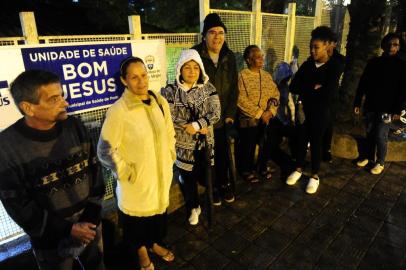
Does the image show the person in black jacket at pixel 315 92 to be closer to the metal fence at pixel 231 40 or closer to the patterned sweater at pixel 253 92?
the patterned sweater at pixel 253 92

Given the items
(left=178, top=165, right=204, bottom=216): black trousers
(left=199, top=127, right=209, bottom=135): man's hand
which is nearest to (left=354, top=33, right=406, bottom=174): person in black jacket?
(left=199, top=127, right=209, bottom=135): man's hand

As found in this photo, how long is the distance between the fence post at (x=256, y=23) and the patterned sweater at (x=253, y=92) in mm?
1257

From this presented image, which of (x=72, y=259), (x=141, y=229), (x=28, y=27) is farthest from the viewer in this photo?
(x=141, y=229)

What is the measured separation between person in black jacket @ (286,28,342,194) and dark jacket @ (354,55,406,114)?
0.92m

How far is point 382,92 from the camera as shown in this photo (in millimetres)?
4434

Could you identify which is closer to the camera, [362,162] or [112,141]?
[112,141]

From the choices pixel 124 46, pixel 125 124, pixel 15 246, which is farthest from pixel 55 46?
pixel 15 246

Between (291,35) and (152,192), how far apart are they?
15.4 ft

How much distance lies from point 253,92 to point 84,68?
219 cm

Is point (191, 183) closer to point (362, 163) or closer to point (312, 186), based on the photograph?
point (312, 186)

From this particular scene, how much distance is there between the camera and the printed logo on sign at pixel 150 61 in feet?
11.2

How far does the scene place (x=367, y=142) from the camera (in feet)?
16.6

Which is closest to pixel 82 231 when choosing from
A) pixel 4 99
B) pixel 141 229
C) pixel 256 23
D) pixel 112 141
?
pixel 112 141

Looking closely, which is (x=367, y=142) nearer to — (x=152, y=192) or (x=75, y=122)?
(x=152, y=192)
